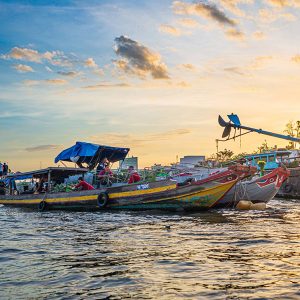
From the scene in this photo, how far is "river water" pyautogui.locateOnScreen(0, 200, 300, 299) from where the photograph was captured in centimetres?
591

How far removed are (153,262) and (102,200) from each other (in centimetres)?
1245

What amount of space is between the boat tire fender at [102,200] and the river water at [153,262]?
20.7ft

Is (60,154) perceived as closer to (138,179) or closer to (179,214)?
(138,179)

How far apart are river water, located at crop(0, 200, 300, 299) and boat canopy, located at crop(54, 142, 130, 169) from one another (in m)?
12.1

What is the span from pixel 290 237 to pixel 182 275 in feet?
16.5

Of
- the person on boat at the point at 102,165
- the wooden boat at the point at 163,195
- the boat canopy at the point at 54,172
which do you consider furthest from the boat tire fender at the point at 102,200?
the person on boat at the point at 102,165

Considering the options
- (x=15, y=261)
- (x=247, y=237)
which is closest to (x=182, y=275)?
(x=15, y=261)

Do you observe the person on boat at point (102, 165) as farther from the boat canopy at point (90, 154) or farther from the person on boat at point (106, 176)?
the person on boat at point (106, 176)

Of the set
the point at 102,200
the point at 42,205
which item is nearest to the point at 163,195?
the point at 102,200

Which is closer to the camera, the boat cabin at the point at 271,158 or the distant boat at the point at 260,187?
the distant boat at the point at 260,187

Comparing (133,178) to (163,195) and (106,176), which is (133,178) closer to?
(106,176)

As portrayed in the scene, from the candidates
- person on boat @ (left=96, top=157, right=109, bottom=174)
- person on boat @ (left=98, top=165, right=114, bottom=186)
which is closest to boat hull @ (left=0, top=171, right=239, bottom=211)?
person on boat @ (left=98, top=165, right=114, bottom=186)

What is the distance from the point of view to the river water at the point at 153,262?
5.91 m

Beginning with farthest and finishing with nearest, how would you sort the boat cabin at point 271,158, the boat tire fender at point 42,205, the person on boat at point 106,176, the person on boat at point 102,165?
the boat cabin at point 271,158
the person on boat at point 102,165
the boat tire fender at point 42,205
the person on boat at point 106,176
